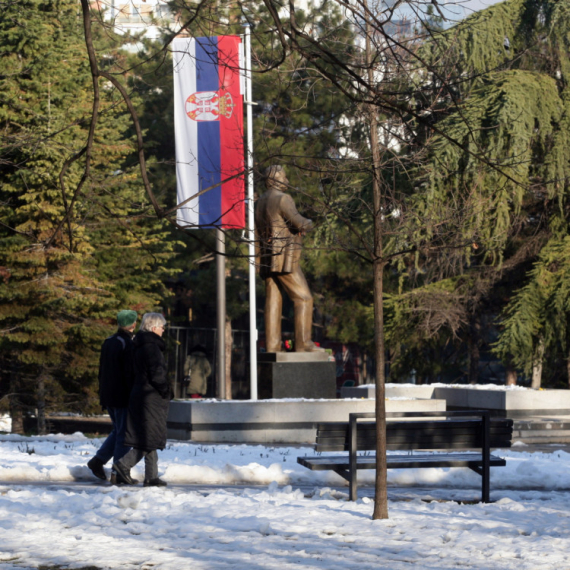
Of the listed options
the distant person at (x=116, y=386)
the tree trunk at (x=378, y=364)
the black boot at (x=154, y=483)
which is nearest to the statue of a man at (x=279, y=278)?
the distant person at (x=116, y=386)

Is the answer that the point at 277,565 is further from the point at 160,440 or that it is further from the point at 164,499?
the point at 160,440

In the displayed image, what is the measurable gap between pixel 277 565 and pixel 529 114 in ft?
63.6

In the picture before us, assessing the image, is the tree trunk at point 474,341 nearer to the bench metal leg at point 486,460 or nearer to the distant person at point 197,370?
Answer: the distant person at point 197,370

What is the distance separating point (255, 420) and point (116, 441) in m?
5.47

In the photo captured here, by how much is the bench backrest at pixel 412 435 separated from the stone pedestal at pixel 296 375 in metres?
6.84

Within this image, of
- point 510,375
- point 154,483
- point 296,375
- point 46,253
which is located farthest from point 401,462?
point 510,375

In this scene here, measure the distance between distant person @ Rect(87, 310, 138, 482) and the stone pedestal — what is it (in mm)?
6179

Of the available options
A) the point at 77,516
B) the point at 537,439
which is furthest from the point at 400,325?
the point at 77,516

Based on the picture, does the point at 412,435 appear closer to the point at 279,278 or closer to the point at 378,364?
the point at 378,364

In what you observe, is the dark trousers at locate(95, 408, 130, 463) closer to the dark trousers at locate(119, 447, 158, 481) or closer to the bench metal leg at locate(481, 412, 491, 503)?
the dark trousers at locate(119, 447, 158, 481)

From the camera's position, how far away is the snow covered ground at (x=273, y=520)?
5.43 metres

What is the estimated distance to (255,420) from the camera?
1382 centimetres

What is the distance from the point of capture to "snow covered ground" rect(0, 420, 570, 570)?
17.8ft

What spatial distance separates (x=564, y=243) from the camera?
23734 millimetres
